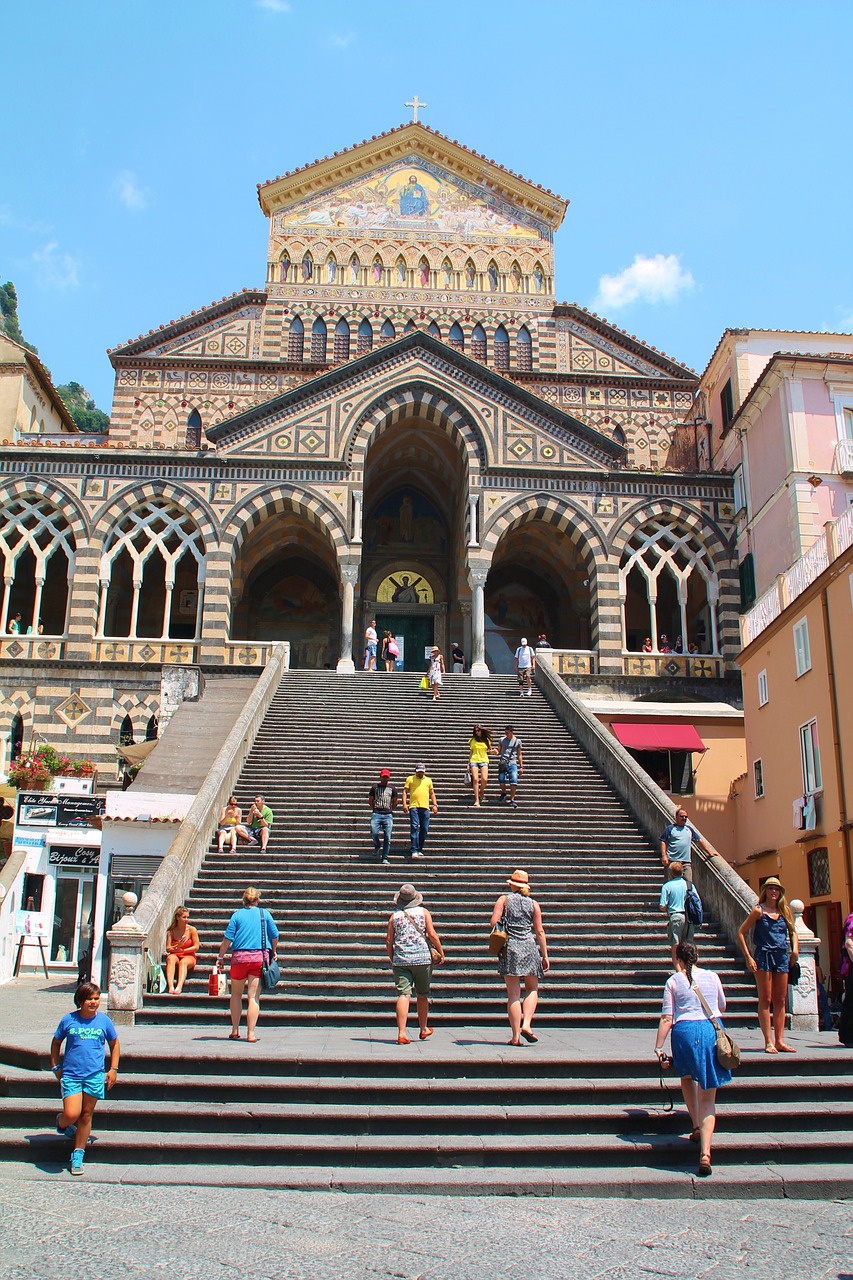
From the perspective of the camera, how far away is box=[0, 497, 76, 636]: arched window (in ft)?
100

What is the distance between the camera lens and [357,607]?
36250mm

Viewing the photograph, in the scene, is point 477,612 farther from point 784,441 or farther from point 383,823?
point 383,823

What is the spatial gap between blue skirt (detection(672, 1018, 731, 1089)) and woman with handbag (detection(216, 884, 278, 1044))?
4.65 metres

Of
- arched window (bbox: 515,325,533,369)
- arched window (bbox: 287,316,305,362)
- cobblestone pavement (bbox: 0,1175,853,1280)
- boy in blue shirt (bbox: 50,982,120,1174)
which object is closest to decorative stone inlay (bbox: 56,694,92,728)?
arched window (bbox: 287,316,305,362)

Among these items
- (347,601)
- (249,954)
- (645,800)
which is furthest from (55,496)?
(249,954)

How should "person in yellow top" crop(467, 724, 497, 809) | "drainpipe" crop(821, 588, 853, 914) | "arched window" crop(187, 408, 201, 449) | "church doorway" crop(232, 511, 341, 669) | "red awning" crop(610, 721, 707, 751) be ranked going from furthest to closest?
"arched window" crop(187, 408, 201, 449) < "church doorway" crop(232, 511, 341, 669) < "red awning" crop(610, 721, 707, 751) < "person in yellow top" crop(467, 724, 497, 809) < "drainpipe" crop(821, 588, 853, 914)

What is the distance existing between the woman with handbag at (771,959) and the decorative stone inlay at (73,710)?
2149 cm

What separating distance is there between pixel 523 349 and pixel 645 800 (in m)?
24.9

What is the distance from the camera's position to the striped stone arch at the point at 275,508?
31.3m

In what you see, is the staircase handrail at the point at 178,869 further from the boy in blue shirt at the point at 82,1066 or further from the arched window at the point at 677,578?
the arched window at the point at 677,578

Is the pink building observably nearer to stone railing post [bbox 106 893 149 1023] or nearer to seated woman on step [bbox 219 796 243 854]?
seated woman on step [bbox 219 796 243 854]

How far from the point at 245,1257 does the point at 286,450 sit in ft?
89.6

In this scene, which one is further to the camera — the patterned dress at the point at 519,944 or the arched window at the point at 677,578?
the arched window at the point at 677,578

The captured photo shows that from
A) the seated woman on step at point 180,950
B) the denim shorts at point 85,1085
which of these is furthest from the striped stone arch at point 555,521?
the denim shorts at point 85,1085
